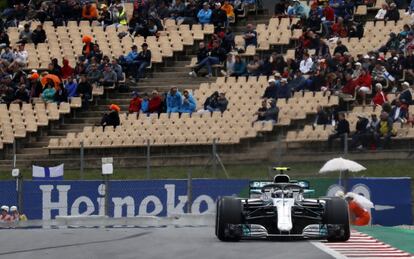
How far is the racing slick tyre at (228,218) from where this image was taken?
21.0m

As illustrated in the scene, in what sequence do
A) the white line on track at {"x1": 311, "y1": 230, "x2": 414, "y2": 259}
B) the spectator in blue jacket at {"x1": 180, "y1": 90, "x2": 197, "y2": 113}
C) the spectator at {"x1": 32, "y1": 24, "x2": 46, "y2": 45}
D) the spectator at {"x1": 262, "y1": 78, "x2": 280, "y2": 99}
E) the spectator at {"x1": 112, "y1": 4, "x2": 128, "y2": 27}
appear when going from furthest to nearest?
the spectator at {"x1": 112, "y1": 4, "x2": 128, "y2": 27} → the spectator at {"x1": 32, "y1": 24, "x2": 46, "y2": 45} → the spectator in blue jacket at {"x1": 180, "y1": 90, "x2": 197, "y2": 113} → the spectator at {"x1": 262, "y1": 78, "x2": 280, "y2": 99} → the white line on track at {"x1": 311, "y1": 230, "x2": 414, "y2": 259}

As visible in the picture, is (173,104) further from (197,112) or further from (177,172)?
(177,172)

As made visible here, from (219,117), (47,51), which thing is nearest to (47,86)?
(47,51)

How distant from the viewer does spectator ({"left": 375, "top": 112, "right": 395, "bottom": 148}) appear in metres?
32.0

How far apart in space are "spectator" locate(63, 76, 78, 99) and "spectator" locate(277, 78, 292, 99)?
254 inches

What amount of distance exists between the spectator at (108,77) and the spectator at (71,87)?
83 centimetres

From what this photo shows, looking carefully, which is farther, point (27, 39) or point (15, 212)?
point (27, 39)

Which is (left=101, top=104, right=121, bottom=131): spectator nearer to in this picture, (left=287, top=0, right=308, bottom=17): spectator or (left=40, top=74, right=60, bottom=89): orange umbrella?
(left=40, top=74, right=60, bottom=89): orange umbrella

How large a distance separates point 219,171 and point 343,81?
5.30 meters

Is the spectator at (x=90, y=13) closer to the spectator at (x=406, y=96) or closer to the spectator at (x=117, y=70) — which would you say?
the spectator at (x=117, y=70)

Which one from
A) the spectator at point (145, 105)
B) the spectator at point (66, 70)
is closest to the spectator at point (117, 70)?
the spectator at point (66, 70)

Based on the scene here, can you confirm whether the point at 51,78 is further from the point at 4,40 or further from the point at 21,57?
the point at 4,40

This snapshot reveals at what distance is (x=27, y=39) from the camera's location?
43219 mm

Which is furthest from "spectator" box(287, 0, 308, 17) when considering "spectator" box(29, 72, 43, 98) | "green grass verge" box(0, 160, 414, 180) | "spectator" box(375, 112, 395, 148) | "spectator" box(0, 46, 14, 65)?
"green grass verge" box(0, 160, 414, 180)
